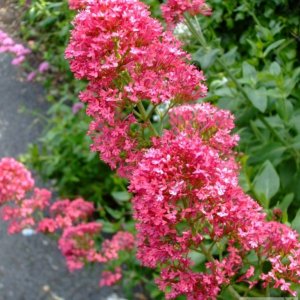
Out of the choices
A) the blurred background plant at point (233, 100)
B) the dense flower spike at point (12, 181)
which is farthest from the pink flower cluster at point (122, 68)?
the dense flower spike at point (12, 181)

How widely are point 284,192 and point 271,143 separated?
0.58 ft

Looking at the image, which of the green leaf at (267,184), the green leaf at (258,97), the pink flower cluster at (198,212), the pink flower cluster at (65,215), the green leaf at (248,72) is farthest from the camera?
the pink flower cluster at (65,215)

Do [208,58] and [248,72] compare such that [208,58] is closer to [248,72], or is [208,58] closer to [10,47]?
[248,72]

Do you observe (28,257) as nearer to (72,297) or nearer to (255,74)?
(72,297)

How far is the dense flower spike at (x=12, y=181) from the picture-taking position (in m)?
→ 2.46

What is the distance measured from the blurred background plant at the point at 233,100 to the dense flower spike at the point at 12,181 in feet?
1.26

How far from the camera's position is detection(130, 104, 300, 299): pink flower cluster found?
3.80 feet

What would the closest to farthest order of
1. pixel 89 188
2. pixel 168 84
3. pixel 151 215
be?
pixel 151 215 → pixel 168 84 → pixel 89 188

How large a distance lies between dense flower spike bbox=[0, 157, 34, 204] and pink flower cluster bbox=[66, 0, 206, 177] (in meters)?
1.25

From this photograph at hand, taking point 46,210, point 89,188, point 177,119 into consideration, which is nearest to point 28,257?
point 46,210

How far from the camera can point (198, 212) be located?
120 centimetres

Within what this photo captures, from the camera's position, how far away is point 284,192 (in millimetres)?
2164

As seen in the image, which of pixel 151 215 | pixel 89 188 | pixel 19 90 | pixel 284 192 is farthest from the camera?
pixel 19 90

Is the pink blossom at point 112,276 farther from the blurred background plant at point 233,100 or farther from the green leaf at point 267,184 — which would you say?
the green leaf at point 267,184
